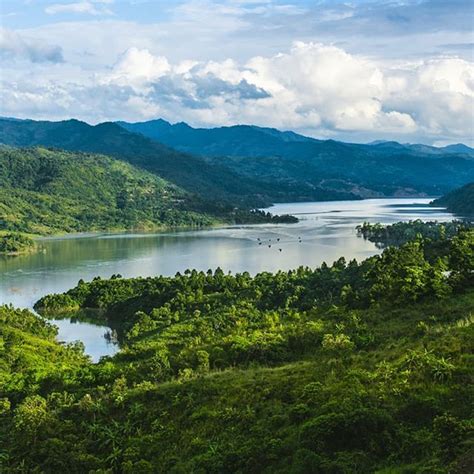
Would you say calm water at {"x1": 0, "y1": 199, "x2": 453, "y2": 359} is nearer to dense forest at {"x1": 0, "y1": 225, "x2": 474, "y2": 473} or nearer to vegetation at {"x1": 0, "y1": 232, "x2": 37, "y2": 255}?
vegetation at {"x1": 0, "y1": 232, "x2": 37, "y2": 255}

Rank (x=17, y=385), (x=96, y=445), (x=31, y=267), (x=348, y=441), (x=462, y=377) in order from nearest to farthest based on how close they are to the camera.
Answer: (x=348, y=441) → (x=462, y=377) → (x=96, y=445) → (x=17, y=385) → (x=31, y=267)

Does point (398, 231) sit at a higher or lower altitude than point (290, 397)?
lower

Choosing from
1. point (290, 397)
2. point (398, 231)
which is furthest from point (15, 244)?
point (290, 397)

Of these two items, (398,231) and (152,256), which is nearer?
(152,256)

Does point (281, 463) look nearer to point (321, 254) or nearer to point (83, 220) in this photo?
point (321, 254)

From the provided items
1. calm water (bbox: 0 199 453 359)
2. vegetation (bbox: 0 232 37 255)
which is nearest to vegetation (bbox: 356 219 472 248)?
calm water (bbox: 0 199 453 359)

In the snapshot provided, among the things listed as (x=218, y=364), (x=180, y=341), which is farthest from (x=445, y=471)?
(x=180, y=341)

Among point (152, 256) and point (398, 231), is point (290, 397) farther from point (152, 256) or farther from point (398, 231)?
point (398, 231)

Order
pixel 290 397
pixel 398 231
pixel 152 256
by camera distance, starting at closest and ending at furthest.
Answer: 1. pixel 290 397
2. pixel 152 256
3. pixel 398 231
